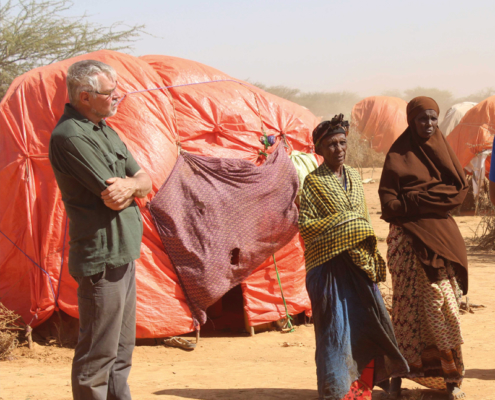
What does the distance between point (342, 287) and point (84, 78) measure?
5.90 feet

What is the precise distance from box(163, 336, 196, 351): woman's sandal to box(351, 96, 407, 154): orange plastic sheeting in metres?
17.0

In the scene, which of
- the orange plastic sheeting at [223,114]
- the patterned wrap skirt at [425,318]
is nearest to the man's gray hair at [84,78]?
the patterned wrap skirt at [425,318]

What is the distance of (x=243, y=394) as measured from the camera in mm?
4082

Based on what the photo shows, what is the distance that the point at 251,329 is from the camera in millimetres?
5797

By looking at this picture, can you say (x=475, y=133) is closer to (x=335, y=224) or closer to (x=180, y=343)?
(x=180, y=343)

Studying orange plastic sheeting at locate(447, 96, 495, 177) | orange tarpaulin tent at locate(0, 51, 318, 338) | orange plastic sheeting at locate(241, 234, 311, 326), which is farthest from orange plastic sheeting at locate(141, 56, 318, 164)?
orange plastic sheeting at locate(447, 96, 495, 177)

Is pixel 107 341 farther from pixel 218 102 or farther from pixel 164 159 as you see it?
pixel 218 102

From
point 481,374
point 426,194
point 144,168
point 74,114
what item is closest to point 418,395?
point 481,374

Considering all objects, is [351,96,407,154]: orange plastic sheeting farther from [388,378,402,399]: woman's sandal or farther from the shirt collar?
the shirt collar

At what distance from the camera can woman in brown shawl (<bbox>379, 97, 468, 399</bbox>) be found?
3709mm

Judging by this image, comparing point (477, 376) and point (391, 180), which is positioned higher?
point (391, 180)

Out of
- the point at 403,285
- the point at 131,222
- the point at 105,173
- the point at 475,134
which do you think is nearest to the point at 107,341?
the point at 131,222

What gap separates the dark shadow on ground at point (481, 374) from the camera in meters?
4.28

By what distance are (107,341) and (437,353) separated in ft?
7.07
